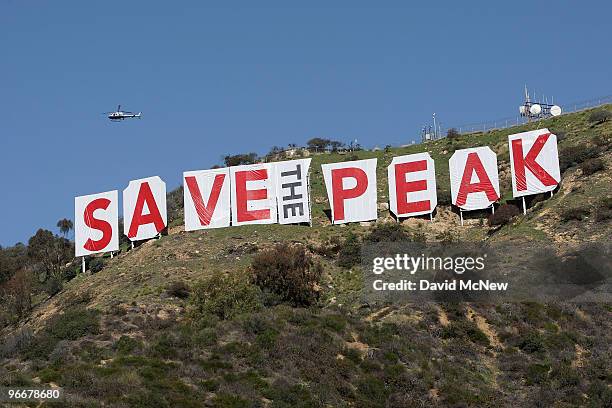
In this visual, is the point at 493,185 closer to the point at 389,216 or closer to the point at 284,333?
the point at 389,216

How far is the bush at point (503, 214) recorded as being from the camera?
7606 cm

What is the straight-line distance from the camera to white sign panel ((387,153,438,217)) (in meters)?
77.7

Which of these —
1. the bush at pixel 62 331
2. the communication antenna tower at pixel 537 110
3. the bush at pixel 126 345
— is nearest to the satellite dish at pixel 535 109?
the communication antenna tower at pixel 537 110

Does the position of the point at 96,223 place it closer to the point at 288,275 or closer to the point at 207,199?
the point at 207,199

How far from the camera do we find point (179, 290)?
68812 millimetres

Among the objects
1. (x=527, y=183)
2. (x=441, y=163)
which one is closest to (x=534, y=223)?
(x=527, y=183)

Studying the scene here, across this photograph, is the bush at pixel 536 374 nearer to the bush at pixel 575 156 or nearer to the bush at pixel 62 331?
the bush at pixel 62 331

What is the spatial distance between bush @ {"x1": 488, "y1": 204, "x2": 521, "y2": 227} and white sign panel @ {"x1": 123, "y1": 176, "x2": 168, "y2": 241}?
2274 cm

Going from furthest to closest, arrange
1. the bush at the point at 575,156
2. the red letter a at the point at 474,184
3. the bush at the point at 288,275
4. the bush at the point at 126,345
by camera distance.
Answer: the bush at the point at 575,156
the red letter a at the point at 474,184
the bush at the point at 288,275
the bush at the point at 126,345

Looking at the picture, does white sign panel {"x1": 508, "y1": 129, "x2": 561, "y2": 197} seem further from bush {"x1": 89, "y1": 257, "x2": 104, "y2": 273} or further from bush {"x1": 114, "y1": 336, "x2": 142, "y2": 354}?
bush {"x1": 114, "y1": 336, "x2": 142, "y2": 354}

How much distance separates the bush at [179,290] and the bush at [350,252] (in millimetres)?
10374

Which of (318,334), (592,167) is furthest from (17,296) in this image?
(592,167)

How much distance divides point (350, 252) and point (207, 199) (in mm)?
11679

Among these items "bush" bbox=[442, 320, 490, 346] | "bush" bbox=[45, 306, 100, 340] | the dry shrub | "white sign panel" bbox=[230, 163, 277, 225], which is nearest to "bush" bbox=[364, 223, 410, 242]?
"white sign panel" bbox=[230, 163, 277, 225]
